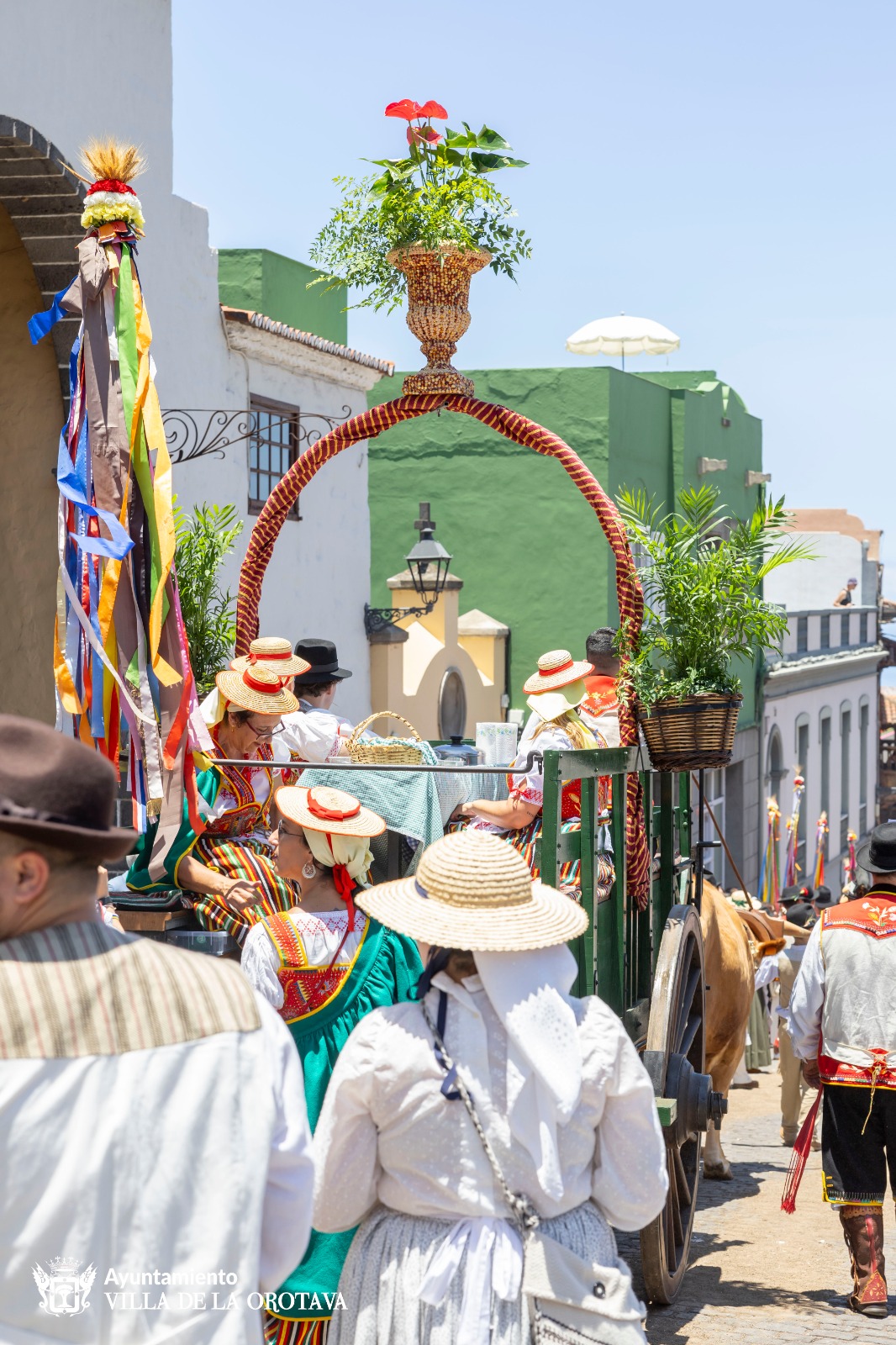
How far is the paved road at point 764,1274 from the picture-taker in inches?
203

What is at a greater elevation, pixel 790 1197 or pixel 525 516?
pixel 525 516

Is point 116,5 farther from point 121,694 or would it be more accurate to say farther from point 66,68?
point 121,694

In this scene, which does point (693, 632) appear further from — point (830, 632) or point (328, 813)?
point (830, 632)

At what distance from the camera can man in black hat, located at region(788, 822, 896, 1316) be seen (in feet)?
18.1

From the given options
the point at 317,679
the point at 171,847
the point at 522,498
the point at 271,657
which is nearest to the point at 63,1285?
the point at 171,847

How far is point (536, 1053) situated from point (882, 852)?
3204 millimetres

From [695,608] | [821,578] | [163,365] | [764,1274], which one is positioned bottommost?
[764,1274]

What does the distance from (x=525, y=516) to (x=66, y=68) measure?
1129cm

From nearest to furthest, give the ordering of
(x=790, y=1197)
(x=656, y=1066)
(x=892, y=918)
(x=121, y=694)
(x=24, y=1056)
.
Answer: (x=24, y=1056) < (x=121, y=694) < (x=656, y=1066) < (x=892, y=918) < (x=790, y=1197)

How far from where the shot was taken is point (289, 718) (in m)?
6.15

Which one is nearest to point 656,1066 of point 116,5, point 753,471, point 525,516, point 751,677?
point 116,5

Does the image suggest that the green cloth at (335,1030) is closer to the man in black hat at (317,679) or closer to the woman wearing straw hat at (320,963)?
the woman wearing straw hat at (320,963)

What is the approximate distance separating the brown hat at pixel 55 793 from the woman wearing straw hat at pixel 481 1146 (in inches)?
34.6

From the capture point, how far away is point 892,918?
219 inches
